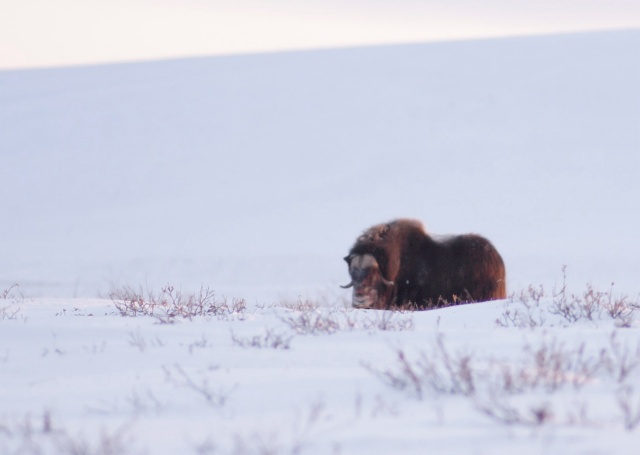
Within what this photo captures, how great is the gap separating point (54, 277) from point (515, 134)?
51.7 ft

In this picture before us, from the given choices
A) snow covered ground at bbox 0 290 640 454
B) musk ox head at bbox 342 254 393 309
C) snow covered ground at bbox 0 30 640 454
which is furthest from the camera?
musk ox head at bbox 342 254 393 309

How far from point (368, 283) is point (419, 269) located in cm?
54

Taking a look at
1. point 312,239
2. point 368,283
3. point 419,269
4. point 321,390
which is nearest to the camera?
point 321,390

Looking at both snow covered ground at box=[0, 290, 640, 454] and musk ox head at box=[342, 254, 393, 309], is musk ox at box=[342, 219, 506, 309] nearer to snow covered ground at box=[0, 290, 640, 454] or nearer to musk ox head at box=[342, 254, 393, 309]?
musk ox head at box=[342, 254, 393, 309]

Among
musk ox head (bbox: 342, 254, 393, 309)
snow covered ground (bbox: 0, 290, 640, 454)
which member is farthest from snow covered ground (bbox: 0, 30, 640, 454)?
musk ox head (bbox: 342, 254, 393, 309)

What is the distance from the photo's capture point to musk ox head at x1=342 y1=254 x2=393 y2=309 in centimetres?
919

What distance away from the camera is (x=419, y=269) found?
9.46m

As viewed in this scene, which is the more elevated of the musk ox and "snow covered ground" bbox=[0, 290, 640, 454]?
the musk ox

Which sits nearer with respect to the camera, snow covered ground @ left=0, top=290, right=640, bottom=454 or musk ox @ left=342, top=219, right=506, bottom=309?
snow covered ground @ left=0, top=290, right=640, bottom=454

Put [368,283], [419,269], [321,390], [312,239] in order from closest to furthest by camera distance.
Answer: [321,390] < [368,283] < [419,269] < [312,239]

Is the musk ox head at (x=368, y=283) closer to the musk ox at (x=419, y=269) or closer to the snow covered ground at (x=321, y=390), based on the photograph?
the musk ox at (x=419, y=269)

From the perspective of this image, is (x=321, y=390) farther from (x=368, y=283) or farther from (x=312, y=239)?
(x=312, y=239)

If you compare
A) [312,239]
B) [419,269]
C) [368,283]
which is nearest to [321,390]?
[368,283]

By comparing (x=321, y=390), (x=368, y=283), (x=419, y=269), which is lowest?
(x=321, y=390)
